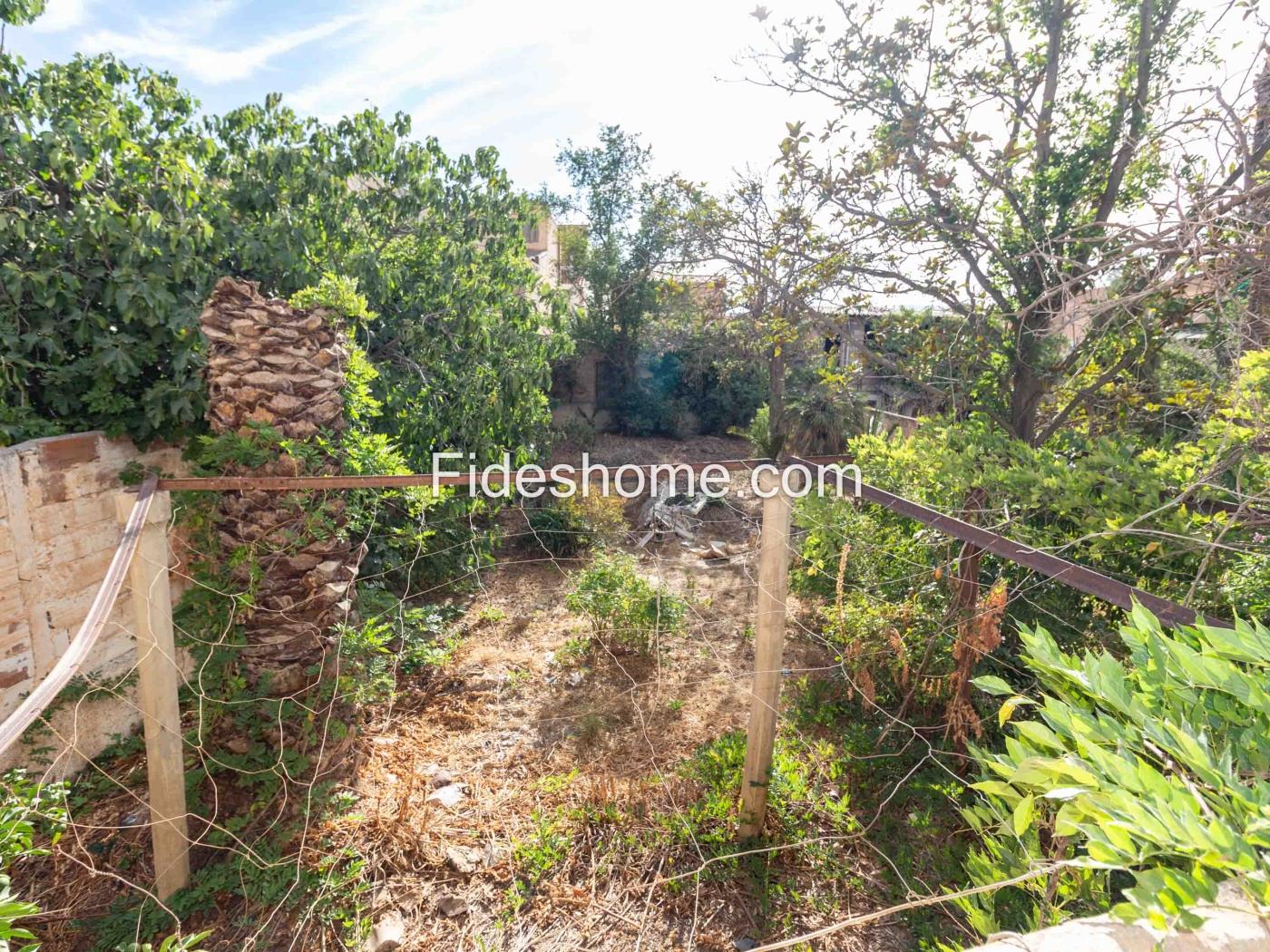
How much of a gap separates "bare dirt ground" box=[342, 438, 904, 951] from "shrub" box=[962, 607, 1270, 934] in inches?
58.2

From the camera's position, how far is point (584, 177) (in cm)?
1186

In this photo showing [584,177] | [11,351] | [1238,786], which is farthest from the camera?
[584,177]

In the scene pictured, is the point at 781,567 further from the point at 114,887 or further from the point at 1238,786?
the point at 114,887

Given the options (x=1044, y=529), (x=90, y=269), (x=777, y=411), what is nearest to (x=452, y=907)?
(x=1044, y=529)

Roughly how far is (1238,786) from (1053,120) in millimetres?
4590

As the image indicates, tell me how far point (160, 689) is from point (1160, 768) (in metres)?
2.88

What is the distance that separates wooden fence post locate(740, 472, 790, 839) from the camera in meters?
2.24

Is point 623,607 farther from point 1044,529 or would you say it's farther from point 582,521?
point 1044,529

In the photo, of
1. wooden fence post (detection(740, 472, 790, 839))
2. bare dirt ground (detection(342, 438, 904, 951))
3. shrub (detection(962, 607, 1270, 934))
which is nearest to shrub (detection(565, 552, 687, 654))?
bare dirt ground (detection(342, 438, 904, 951))

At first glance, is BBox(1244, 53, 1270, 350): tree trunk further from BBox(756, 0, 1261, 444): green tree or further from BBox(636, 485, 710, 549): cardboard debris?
BBox(636, 485, 710, 549): cardboard debris

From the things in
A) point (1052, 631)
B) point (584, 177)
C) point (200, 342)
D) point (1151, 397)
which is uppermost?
point (584, 177)

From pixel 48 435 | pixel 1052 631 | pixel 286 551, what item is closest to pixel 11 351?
pixel 48 435

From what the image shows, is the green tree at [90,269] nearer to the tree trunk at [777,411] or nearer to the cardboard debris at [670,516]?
the cardboard debris at [670,516]

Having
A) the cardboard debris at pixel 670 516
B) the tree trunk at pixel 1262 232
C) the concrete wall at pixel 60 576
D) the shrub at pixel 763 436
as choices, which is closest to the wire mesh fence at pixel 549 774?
the concrete wall at pixel 60 576
